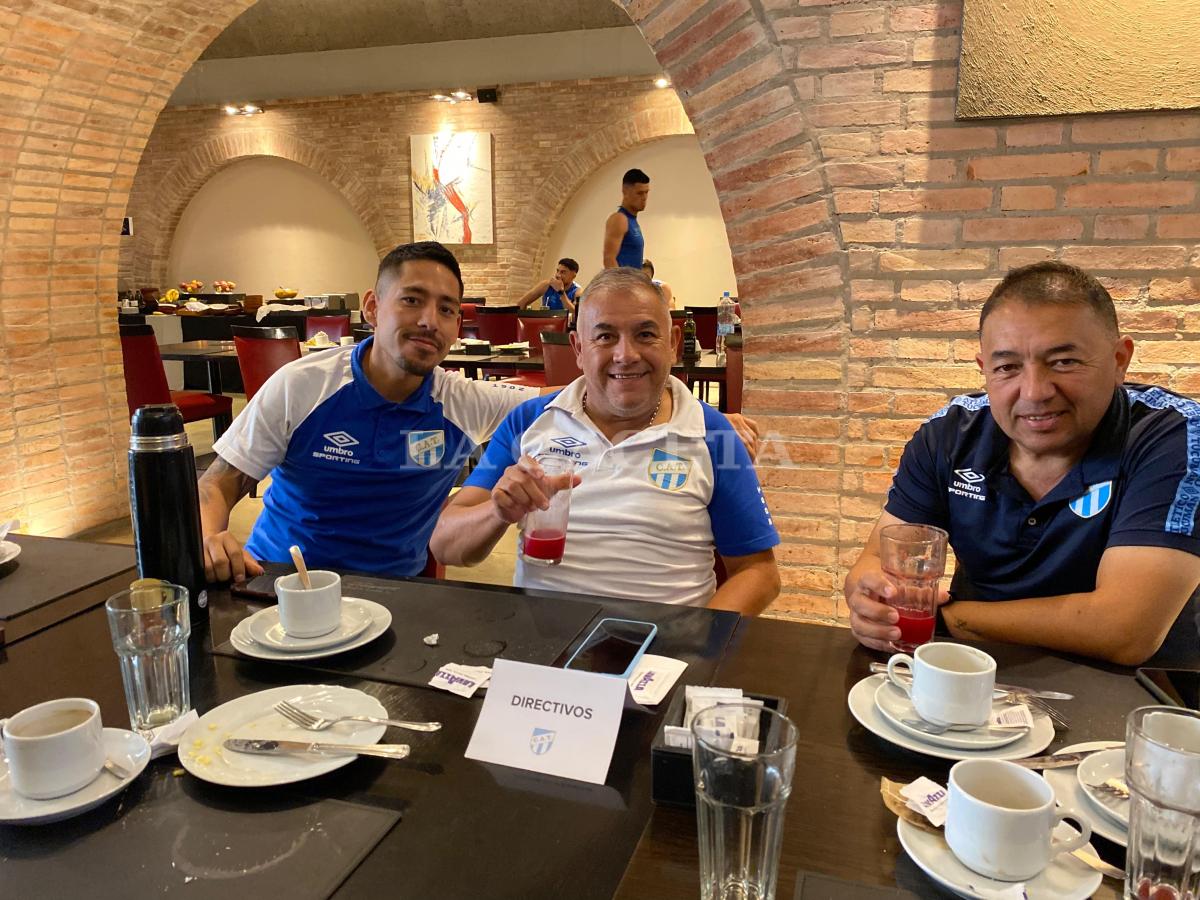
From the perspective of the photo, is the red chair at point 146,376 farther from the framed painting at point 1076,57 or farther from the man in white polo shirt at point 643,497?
the framed painting at point 1076,57

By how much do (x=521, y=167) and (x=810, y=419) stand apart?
26.1 ft

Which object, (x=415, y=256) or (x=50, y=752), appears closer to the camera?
(x=50, y=752)

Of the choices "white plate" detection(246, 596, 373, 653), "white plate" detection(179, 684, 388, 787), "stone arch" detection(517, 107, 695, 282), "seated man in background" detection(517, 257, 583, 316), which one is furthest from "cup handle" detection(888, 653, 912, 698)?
"stone arch" detection(517, 107, 695, 282)

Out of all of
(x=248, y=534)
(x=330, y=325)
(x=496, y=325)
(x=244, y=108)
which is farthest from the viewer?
(x=244, y=108)

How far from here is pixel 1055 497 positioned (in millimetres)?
1518

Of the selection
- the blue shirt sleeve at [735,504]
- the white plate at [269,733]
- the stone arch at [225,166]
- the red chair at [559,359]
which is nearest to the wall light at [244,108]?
the stone arch at [225,166]

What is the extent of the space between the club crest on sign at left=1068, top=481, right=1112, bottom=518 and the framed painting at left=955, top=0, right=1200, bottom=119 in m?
1.43

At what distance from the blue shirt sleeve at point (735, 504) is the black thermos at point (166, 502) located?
103 cm

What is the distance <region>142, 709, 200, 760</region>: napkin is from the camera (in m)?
0.99

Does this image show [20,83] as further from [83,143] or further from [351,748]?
[351,748]

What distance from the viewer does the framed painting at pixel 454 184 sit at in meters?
9.95

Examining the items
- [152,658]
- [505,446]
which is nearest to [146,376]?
[505,446]

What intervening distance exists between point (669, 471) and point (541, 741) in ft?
3.00

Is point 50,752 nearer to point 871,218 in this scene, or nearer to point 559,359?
point 871,218
